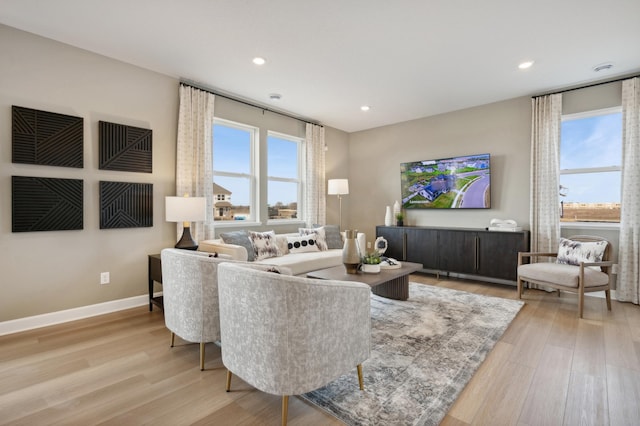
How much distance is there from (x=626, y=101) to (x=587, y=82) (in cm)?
49

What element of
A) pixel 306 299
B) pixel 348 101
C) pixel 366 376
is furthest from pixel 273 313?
pixel 348 101

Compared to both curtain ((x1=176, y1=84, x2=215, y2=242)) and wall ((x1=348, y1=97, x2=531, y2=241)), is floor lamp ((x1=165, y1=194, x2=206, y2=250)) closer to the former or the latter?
curtain ((x1=176, y1=84, x2=215, y2=242))

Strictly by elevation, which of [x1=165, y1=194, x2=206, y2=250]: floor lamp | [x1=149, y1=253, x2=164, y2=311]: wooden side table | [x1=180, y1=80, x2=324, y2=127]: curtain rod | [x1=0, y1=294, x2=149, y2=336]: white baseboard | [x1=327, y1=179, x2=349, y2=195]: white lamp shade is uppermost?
[x1=180, y1=80, x2=324, y2=127]: curtain rod

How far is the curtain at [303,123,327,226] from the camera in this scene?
550cm

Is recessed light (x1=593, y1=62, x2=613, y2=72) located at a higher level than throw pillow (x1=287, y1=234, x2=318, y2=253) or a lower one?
higher

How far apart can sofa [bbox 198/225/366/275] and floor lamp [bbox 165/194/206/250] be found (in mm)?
308

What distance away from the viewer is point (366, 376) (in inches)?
79.7

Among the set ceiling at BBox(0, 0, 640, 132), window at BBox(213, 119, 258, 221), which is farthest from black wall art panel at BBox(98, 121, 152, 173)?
window at BBox(213, 119, 258, 221)

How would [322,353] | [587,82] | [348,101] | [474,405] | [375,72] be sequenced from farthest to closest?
1. [348,101]
2. [587,82]
3. [375,72]
4. [474,405]
5. [322,353]

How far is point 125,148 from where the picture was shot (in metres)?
3.35

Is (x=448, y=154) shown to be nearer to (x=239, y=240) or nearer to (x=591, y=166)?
(x=591, y=166)

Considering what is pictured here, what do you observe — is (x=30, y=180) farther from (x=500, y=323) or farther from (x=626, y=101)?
(x=626, y=101)

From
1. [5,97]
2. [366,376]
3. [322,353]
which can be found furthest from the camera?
[5,97]

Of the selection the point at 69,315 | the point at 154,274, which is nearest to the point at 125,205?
the point at 154,274
